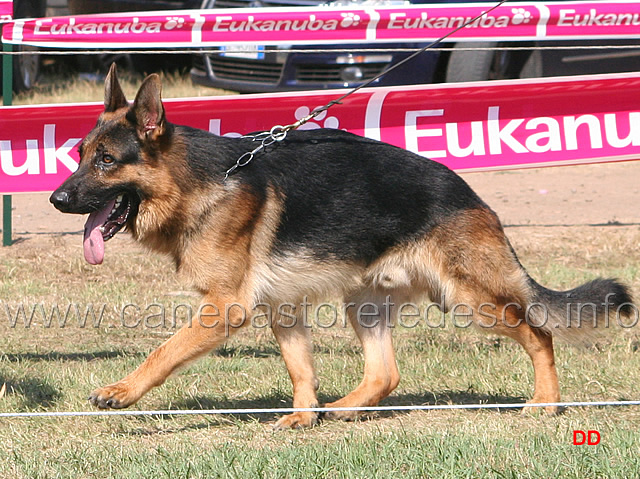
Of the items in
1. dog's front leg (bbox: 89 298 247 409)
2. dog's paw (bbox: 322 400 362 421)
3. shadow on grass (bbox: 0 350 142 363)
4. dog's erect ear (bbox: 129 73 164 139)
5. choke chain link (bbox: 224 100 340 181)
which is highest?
dog's erect ear (bbox: 129 73 164 139)

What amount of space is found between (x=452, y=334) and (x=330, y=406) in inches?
65.9

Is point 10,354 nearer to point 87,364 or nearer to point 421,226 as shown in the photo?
point 87,364

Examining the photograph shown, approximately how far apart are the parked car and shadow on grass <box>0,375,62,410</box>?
5326mm

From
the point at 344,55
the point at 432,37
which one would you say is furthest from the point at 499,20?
the point at 344,55

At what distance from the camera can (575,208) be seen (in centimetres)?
980

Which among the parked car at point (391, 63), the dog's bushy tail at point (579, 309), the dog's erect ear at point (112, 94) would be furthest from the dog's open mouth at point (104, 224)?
the parked car at point (391, 63)

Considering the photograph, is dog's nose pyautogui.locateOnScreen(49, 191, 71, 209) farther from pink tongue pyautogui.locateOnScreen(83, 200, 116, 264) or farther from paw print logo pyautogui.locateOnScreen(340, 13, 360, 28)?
paw print logo pyautogui.locateOnScreen(340, 13, 360, 28)

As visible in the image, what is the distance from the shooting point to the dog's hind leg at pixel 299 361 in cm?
488

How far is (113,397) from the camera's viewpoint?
4.23 meters

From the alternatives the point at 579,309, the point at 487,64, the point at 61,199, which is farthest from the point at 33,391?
the point at 487,64

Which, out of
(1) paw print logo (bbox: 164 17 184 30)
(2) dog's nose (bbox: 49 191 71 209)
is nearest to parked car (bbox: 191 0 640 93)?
(1) paw print logo (bbox: 164 17 184 30)

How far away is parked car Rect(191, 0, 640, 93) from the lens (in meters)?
9.98

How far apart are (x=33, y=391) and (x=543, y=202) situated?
6.25m

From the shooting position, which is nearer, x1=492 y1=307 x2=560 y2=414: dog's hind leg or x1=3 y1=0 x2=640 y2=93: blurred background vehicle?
x1=492 y1=307 x2=560 y2=414: dog's hind leg
